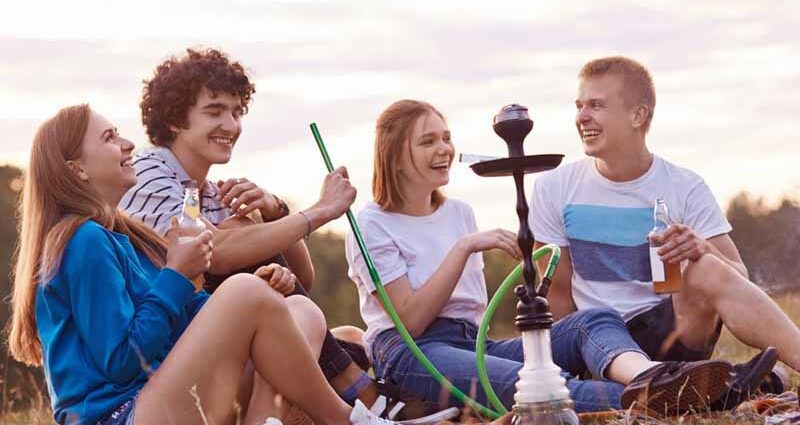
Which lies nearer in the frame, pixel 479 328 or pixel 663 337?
pixel 479 328

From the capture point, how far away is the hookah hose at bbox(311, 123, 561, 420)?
404 cm

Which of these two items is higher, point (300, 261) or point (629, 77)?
point (629, 77)

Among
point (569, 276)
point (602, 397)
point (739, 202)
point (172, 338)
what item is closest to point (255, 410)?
point (172, 338)

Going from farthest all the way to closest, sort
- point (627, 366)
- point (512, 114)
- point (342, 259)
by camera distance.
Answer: point (342, 259) < point (627, 366) < point (512, 114)

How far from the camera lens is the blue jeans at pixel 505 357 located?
413 centimetres

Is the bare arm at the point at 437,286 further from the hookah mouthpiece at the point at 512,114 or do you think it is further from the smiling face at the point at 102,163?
the smiling face at the point at 102,163

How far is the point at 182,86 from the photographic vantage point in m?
4.54

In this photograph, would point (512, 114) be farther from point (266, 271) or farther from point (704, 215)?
point (704, 215)

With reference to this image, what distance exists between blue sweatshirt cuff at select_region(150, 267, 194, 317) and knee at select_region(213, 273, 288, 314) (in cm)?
12

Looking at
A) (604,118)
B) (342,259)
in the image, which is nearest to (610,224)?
(604,118)

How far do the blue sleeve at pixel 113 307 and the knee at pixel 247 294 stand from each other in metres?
0.11

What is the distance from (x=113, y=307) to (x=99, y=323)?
6cm

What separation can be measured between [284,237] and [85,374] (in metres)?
1.06

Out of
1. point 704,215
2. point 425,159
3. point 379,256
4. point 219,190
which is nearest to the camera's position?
point 219,190
